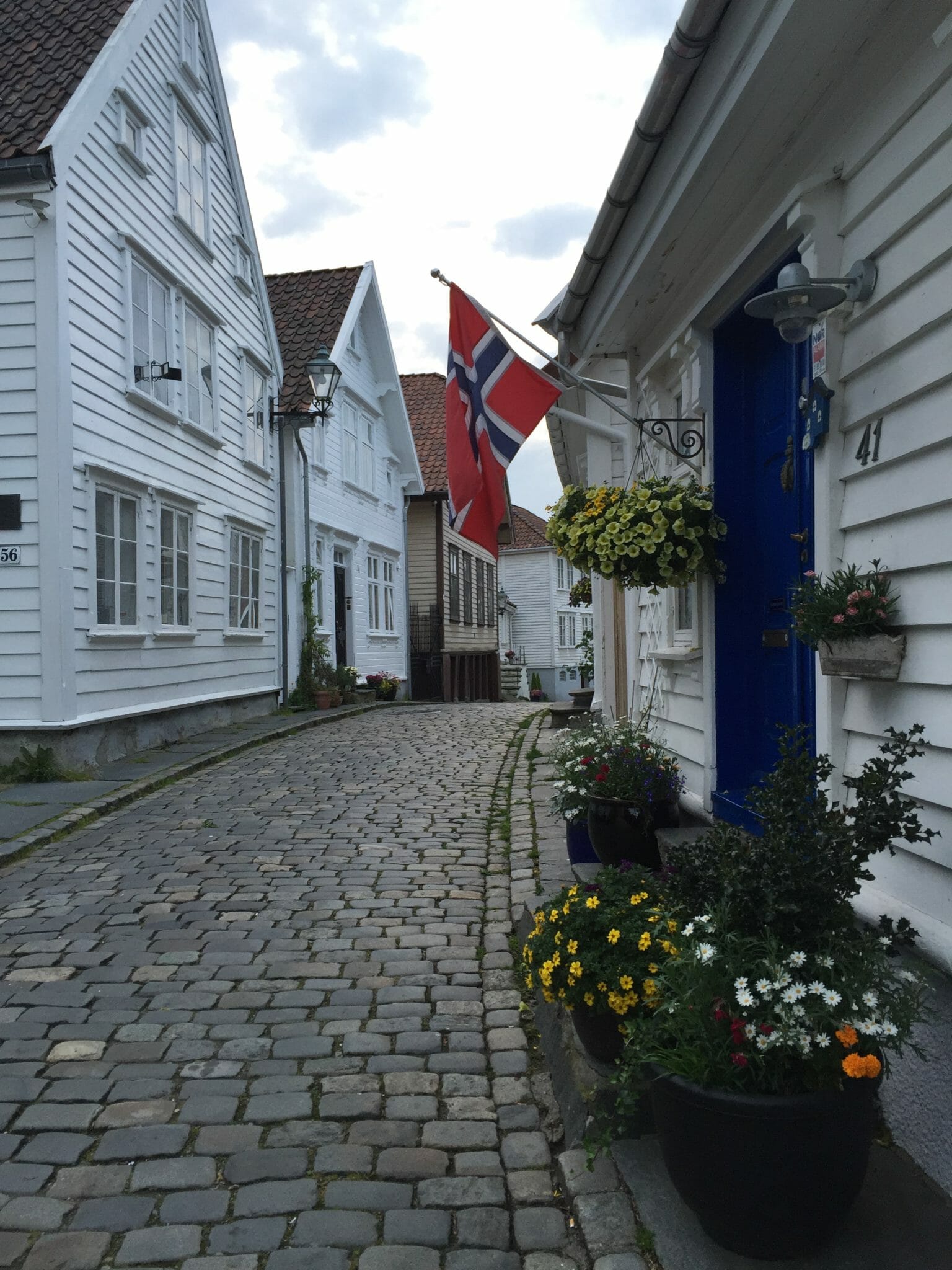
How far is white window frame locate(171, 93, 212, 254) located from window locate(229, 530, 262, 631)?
13.0 feet

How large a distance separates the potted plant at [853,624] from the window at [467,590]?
86.7ft

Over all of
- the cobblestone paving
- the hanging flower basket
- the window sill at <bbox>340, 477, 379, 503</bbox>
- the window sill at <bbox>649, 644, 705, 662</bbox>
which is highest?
the window sill at <bbox>340, 477, 379, 503</bbox>

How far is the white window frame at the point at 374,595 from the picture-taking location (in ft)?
73.0

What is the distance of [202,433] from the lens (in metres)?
13.3

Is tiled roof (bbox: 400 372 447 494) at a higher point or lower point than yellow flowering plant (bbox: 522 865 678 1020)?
higher

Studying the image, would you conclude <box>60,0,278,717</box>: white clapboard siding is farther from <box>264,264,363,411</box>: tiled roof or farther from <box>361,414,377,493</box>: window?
<box>361,414,377,493</box>: window

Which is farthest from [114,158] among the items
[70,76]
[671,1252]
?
[671,1252]

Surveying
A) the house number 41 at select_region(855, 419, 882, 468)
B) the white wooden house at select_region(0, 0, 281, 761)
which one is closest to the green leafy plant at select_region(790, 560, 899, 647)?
the house number 41 at select_region(855, 419, 882, 468)

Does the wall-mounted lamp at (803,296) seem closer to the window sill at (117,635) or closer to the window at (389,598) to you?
the window sill at (117,635)

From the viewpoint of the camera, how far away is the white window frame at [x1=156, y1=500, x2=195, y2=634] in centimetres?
1204

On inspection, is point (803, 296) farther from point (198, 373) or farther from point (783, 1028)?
point (198, 373)

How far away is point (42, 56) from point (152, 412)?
3.63 m

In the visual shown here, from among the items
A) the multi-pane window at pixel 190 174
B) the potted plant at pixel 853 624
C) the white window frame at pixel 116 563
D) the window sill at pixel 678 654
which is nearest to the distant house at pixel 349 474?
the multi-pane window at pixel 190 174

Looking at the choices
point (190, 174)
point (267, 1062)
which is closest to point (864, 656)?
point (267, 1062)
